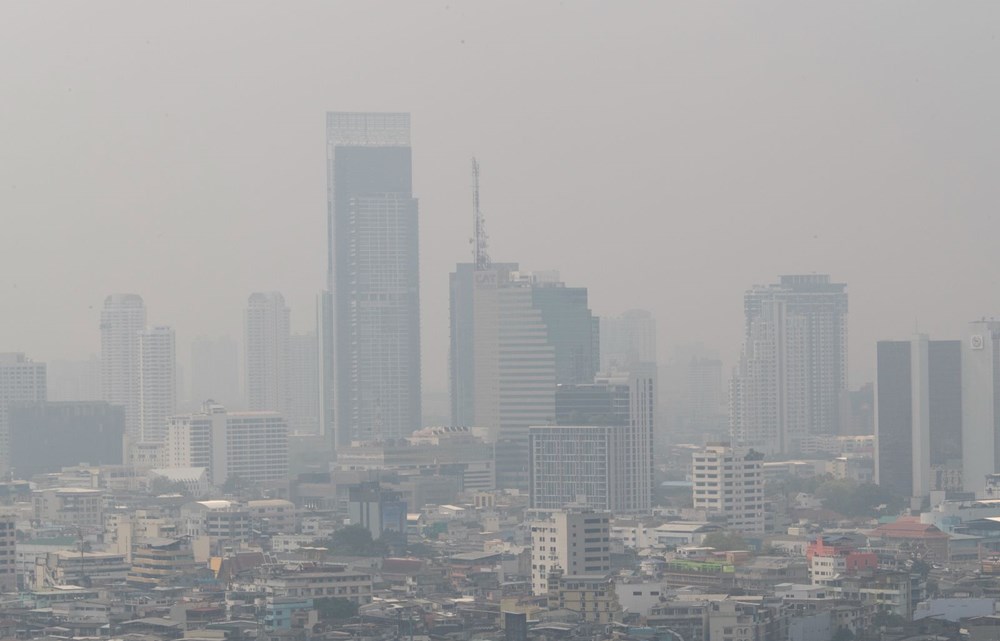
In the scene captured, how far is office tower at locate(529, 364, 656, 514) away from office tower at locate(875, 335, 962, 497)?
14.5 feet

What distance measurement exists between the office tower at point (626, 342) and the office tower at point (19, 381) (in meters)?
11.7

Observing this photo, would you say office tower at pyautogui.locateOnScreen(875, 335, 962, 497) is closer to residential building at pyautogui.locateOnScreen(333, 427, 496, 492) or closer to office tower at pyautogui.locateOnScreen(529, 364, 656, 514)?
office tower at pyautogui.locateOnScreen(529, 364, 656, 514)

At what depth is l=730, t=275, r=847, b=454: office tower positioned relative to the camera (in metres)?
57.4

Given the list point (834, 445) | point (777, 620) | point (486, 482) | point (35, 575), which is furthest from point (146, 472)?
point (777, 620)

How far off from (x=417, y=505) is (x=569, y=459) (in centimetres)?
264

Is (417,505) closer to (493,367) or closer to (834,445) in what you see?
(493,367)

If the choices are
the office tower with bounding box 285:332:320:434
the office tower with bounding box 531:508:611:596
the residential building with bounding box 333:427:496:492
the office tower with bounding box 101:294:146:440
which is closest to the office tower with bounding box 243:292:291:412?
the office tower with bounding box 285:332:320:434

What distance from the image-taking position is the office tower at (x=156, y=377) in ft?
190

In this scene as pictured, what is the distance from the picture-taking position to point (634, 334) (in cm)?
5728

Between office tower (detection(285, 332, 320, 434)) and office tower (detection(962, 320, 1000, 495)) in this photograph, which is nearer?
office tower (detection(962, 320, 1000, 495))

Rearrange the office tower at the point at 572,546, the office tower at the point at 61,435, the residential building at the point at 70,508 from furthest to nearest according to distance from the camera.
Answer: the office tower at the point at 61,435, the residential building at the point at 70,508, the office tower at the point at 572,546

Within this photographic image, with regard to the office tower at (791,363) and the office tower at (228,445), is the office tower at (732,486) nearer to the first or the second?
the office tower at (228,445)

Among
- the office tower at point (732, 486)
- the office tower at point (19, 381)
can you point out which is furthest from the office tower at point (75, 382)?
the office tower at point (732, 486)

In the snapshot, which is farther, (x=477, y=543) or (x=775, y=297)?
(x=775, y=297)
